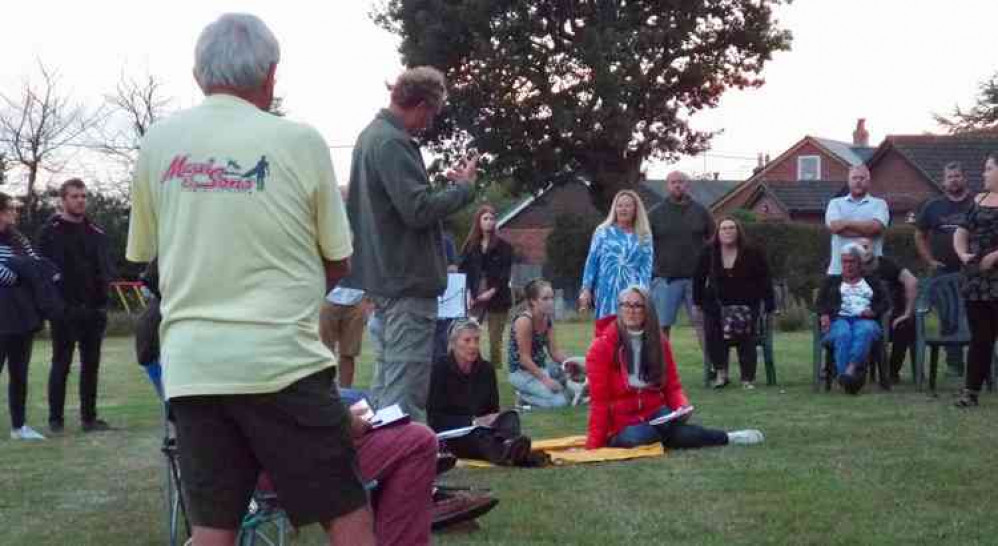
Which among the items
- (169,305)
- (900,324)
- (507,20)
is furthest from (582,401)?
(507,20)

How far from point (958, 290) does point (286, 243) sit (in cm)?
1000

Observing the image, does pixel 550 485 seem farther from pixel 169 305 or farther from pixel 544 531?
pixel 169 305

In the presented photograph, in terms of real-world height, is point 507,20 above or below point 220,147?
above

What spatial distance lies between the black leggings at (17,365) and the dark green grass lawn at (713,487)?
387 millimetres

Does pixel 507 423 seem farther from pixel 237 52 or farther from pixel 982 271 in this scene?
pixel 237 52

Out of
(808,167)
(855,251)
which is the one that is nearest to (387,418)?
(855,251)

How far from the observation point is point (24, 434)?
35.6 ft

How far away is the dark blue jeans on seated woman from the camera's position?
907 centimetres

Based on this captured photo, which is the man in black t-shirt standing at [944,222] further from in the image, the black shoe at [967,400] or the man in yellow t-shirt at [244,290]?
the man in yellow t-shirt at [244,290]

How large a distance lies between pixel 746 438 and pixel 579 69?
31.3m

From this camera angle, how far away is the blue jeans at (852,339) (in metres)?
12.7

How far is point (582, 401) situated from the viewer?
41.7ft

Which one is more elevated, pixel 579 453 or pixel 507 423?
pixel 507 423

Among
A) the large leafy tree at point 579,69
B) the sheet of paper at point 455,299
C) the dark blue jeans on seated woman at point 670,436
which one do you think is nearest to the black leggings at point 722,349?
the sheet of paper at point 455,299
